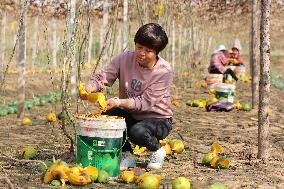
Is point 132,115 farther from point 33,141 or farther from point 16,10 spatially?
point 16,10

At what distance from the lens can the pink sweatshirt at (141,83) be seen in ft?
12.1

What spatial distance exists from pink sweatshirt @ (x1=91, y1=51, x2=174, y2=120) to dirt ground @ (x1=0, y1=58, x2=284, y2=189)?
48cm

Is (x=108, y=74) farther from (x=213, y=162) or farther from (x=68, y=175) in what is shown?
(x=213, y=162)

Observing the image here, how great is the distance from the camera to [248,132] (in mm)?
6281

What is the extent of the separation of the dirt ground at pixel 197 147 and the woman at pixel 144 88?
0.29 m

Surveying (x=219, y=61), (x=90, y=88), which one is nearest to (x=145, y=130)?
(x=90, y=88)

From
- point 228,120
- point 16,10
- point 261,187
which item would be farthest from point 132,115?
point 16,10

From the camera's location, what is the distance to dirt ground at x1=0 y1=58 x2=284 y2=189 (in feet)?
11.3

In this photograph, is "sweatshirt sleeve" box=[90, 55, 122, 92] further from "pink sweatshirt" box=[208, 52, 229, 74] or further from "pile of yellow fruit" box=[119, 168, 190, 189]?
"pink sweatshirt" box=[208, 52, 229, 74]

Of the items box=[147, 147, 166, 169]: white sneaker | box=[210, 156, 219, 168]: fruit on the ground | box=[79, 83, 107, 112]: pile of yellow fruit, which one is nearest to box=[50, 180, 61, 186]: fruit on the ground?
box=[79, 83, 107, 112]: pile of yellow fruit

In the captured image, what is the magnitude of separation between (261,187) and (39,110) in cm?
663

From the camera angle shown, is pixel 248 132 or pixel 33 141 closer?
pixel 33 141

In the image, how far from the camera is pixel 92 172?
10.6ft

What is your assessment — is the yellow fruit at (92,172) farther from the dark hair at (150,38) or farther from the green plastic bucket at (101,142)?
the dark hair at (150,38)
